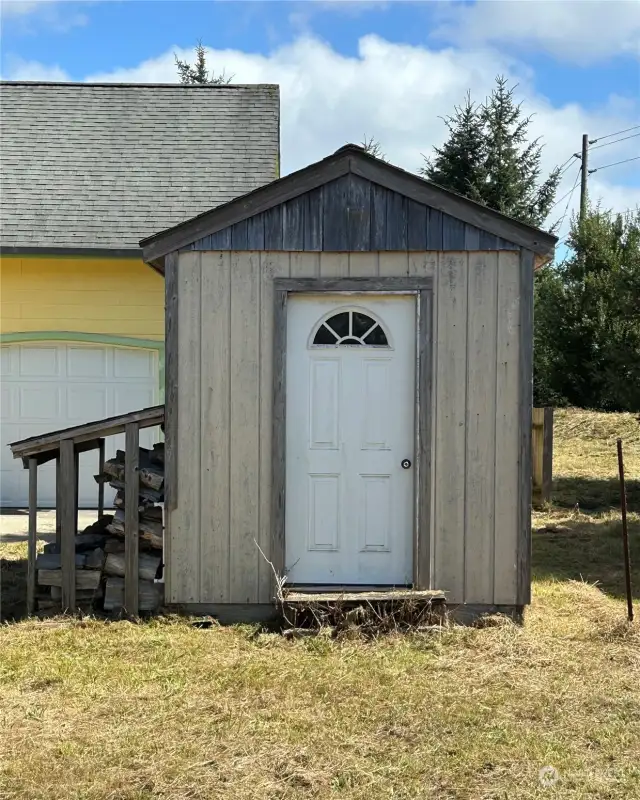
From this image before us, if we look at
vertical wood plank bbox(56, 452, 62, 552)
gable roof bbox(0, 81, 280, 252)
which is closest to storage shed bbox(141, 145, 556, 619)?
vertical wood plank bbox(56, 452, 62, 552)

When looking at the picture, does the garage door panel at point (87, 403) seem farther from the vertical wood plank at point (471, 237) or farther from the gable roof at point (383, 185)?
the vertical wood plank at point (471, 237)

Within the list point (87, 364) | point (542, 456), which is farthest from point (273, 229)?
point (542, 456)

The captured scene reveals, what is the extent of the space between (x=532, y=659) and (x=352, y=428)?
1958 mm

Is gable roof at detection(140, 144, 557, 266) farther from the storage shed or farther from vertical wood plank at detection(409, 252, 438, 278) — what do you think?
vertical wood plank at detection(409, 252, 438, 278)

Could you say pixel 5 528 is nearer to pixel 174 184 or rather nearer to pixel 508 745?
pixel 174 184

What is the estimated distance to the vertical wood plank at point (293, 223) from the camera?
6.39 meters

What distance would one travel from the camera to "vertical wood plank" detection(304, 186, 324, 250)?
6387mm

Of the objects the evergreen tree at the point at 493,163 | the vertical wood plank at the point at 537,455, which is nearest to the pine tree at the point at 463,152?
the evergreen tree at the point at 493,163

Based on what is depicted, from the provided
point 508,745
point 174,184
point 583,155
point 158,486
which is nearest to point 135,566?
point 158,486

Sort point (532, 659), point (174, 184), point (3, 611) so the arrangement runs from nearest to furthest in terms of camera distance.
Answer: point (532, 659)
point (3, 611)
point (174, 184)

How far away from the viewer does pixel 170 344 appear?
6.48 metres

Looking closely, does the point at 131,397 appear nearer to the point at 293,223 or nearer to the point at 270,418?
the point at 270,418

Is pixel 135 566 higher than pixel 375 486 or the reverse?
the reverse

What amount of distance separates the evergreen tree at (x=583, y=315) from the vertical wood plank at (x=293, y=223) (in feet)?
43.1
